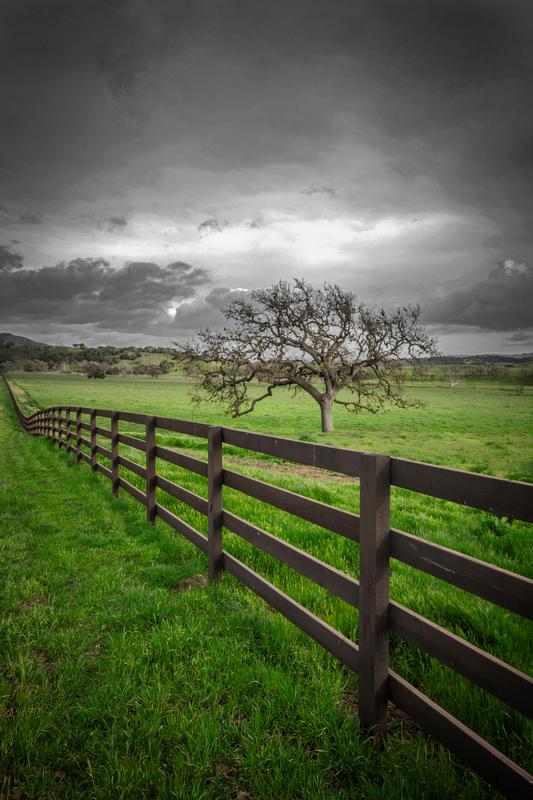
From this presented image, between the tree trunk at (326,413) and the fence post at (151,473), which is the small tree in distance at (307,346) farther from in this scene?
the fence post at (151,473)

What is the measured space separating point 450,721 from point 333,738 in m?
0.77

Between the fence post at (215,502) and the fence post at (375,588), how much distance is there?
236cm

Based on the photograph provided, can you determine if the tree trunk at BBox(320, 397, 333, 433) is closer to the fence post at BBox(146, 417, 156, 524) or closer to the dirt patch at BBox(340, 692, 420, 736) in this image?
the fence post at BBox(146, 417, 156, 524)

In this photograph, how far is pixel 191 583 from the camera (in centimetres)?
491

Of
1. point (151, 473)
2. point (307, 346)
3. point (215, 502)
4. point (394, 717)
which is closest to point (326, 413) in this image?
point (307, 346)

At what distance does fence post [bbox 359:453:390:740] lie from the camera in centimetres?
266

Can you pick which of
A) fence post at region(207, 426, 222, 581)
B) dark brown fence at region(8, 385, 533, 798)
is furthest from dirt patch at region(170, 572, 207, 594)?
dark brown fence at region(8, 385, 533, 798)

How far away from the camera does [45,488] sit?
9969mm

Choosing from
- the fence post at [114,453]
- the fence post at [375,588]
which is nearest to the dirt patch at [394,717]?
the fence post at [375,588]

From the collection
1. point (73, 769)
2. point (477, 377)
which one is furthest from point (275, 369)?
point (477, 377)

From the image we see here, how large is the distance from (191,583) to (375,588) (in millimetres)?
2860

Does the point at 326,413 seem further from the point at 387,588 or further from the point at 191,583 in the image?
the point at 387,588

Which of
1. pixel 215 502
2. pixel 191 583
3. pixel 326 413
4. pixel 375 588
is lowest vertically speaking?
pixel 326 413

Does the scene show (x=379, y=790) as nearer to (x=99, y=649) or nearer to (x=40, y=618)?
(x=99, y=649)
